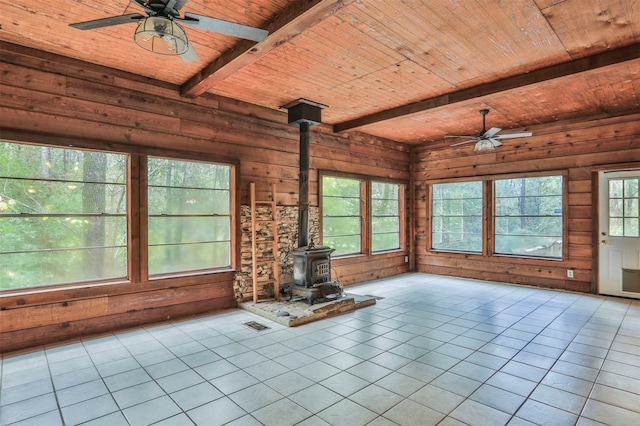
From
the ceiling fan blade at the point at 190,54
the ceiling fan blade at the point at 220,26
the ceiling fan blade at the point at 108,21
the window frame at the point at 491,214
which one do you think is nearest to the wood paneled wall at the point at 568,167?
the window frame at the point at 491,214

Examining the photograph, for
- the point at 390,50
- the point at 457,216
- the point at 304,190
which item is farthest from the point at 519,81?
the point at 457,216

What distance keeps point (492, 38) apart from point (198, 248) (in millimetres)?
4227

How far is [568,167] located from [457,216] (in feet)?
7.20

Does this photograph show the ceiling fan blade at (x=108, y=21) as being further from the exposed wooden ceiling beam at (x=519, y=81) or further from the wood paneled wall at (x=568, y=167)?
the wood paneled wall at (x=568, y=167)

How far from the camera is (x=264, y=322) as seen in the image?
14.1ft

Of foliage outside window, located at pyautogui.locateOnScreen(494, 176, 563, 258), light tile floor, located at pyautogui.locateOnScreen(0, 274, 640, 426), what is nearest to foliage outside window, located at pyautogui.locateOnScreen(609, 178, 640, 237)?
foliage outside window, located at pyautogui.locateOnScreen(494, 176, 563, 258)

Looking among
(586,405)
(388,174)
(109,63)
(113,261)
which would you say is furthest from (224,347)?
(388,174)

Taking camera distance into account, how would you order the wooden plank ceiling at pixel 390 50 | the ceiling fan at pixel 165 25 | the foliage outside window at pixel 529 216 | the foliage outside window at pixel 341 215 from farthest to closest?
1. the foliage outside window at pixel 341 215
2. the foliage outside window at pixel 529 216
3. the wooden plank ceiling at pixel 390 50
4. the ceiling fan at pixel 165 25

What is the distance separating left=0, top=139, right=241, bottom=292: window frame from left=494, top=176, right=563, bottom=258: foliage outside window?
5.51 m

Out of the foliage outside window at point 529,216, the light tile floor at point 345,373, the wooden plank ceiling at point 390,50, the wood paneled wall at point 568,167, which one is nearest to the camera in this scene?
the light tile floor at point 345,373

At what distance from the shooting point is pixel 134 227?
4.11 m

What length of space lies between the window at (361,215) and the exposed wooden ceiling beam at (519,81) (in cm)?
147

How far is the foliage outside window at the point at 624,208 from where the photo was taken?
212 inches

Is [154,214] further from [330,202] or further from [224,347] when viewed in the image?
[330,202]
